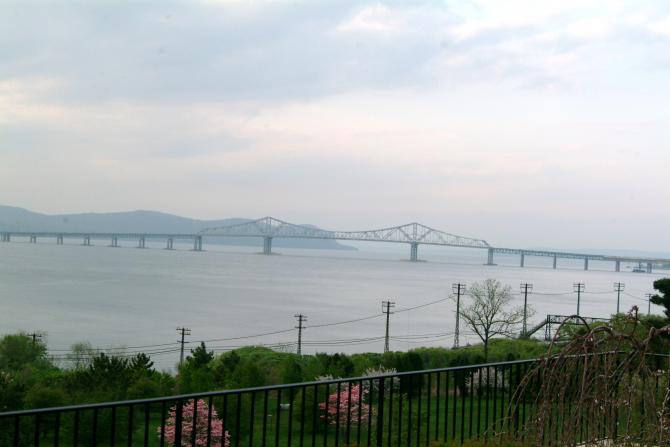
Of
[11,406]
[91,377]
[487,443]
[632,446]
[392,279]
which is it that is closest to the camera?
[632,446]

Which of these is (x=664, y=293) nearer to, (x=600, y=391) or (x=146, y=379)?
(x=146, y=379)

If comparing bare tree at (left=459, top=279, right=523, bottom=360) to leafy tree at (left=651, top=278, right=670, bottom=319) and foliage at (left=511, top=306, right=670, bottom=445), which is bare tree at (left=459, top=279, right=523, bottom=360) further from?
foliage at (left=511, top=306, right=670, bottom=445)

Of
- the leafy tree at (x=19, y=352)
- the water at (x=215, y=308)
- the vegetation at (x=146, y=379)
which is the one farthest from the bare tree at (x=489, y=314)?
the leafy tree at (x=19, y=352)

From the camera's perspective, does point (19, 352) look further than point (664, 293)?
Yes

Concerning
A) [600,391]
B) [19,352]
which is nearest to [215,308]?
[19,352]

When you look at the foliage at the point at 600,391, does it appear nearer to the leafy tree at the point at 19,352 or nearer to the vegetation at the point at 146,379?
the vegetation at the point at 146,379

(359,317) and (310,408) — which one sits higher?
(310,408)

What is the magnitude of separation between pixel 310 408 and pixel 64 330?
4507 centimetres

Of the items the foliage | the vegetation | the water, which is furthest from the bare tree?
the foliage

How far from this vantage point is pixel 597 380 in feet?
15.6

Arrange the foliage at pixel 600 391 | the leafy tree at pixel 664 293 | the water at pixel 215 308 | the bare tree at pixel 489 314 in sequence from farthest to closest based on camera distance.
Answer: the water at pixel 215 308 < the bare tree at pixel 489 314 < the leafy tree at pixel 664 293 < the foliage at pixel 600 391

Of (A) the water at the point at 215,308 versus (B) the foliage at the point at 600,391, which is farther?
(A) the water at the point at 215,308

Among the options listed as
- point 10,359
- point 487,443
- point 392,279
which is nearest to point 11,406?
point 487,443

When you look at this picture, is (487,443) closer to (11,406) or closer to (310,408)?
(310,408)
